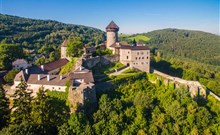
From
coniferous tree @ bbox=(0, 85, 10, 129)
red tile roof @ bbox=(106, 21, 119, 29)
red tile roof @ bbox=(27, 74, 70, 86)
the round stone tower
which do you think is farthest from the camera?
red tile roof @ bbox=(106, 21, 119, 29)

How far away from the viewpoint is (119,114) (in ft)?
120

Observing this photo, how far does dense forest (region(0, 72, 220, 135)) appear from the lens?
31.8 meters

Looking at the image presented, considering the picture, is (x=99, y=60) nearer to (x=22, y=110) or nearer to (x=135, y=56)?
(x=135, y=56)

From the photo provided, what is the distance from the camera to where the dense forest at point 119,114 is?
3178 cm

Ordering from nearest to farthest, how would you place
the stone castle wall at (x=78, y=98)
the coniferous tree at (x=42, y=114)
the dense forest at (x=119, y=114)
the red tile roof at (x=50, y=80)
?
1. the coniferous tree at (x=42, y=114)
2. the dense forest at (x=119, y=114)
3. the stone castle wall at (x=78, y=98)
4. the red tile roof at (x=50, y=80)

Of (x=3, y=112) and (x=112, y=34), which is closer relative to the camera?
(x=3, y=112)

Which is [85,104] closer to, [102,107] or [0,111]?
[102,107]

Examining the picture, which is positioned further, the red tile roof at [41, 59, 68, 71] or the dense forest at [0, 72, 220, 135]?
the red tile roof at [41, 59, 68, 71]

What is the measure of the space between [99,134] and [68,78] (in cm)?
1173

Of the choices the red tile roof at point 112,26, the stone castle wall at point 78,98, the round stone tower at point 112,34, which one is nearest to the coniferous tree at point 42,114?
the stone castle wall at point 78,98

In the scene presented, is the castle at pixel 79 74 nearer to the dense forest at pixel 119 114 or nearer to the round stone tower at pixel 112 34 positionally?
the round stone tower at pixel 112 34

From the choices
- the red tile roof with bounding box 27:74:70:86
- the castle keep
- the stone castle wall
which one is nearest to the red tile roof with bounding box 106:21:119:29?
the castle keep

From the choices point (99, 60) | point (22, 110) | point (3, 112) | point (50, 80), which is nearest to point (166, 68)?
point (99, 60)

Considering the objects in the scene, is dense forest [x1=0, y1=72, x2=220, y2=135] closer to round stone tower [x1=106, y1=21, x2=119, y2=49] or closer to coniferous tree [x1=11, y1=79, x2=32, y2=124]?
coniferous tree [x1=11, y1=79, x2=32, y2=124]
